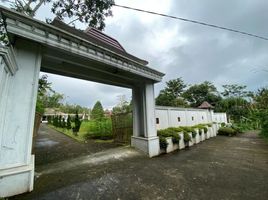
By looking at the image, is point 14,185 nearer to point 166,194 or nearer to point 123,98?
point 166,194

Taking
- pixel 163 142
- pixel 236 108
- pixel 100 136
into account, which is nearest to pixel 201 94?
pixel 236 108

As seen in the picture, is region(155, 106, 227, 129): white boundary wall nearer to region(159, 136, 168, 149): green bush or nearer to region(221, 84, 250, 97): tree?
region(159, 136, 168, 149): green bush

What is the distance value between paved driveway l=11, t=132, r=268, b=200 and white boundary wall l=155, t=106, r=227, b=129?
280cm

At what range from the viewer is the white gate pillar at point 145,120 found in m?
5.57

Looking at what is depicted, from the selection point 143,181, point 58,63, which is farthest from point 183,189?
point 58,63

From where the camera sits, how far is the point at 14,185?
259cm

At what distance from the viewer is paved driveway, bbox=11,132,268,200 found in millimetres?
2768

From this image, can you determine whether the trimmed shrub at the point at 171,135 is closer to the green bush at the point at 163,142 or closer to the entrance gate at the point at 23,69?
the green bush at the point at 163,142

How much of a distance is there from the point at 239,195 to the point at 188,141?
4.84 meters

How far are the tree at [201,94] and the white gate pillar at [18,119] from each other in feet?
101

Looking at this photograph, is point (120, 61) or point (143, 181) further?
point (120, 61)

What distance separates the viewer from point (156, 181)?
3.38 meters

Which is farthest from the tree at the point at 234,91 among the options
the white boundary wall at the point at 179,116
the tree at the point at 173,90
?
the white boundary wall at the point at 179,116

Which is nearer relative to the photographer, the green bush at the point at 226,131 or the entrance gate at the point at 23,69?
the entrance gate at the point at 23,69
